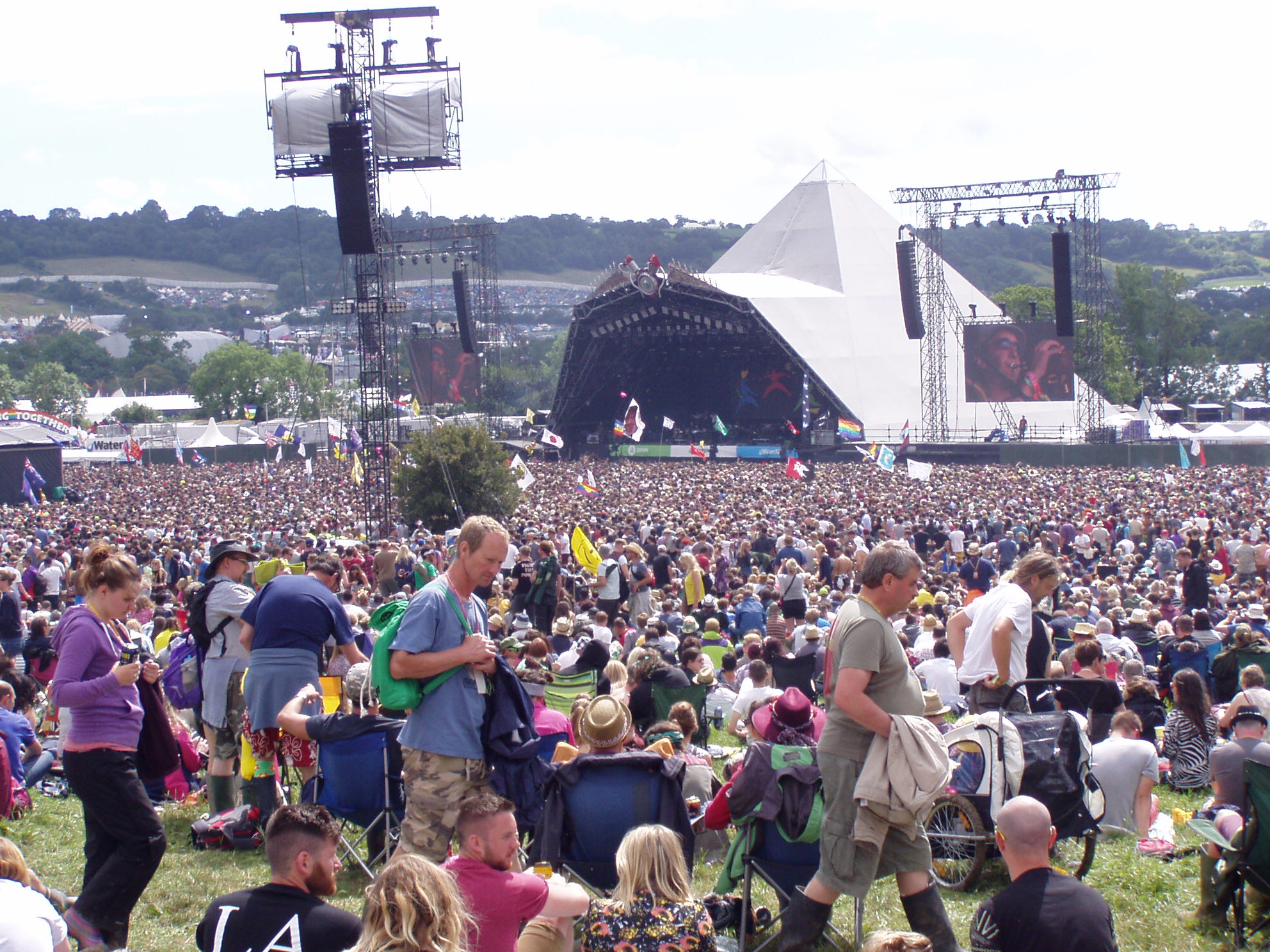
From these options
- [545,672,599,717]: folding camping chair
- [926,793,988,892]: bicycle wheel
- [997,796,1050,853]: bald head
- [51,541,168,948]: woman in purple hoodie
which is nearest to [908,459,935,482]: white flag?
[545,672,599,717]: folding camping chair

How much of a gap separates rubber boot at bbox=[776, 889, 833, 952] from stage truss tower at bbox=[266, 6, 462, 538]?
67.9ft

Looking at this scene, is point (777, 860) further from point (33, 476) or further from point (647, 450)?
point (647, 450)

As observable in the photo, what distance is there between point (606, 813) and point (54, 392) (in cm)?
10164

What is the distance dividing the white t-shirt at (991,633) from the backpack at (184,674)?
11.8 ft

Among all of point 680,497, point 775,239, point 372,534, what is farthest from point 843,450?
point 372,534

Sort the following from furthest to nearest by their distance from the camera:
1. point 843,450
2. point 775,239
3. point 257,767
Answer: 1. point 775,239
2. point 843,450
3. point 257,767

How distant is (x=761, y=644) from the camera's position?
348 inches

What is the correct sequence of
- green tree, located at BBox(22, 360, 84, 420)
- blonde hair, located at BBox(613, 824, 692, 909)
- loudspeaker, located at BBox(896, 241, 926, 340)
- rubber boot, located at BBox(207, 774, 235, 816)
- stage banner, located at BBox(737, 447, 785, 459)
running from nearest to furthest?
1. blonde hair, located at BBox(613, 824, 692, 909)
2. rubber boot, located at BBox(207, 774, 235, 816)
3. loudspeaker, located at BBox(896, 241, 926, 340)
4. stage banner, located at BBox(737, 447, 785, 459)
5. green tree, located at BBox(22, 360, 84, 420)

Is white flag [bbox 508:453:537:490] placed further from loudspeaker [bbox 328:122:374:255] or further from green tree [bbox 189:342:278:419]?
green tree [bbox 189:342:278:419]

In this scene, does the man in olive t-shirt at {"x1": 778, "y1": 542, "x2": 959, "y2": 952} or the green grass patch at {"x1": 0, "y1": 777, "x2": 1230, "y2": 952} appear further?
the green grass patch at {"x1": 0, "y1": 777, "x2": 1230, "y2": 952}

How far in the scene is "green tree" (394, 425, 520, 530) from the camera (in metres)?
24.3

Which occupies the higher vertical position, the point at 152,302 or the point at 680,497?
the point at 152,302

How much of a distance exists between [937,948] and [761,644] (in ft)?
17.3

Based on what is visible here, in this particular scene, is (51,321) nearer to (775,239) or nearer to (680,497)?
(775,239)
